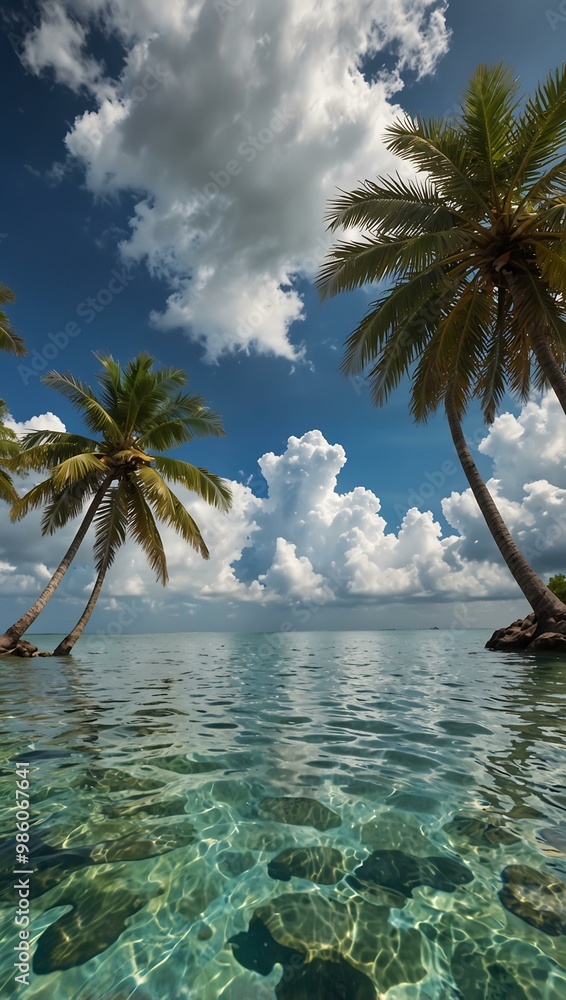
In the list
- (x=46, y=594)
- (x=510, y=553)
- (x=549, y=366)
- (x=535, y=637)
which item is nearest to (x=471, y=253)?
(x=549, y=366)

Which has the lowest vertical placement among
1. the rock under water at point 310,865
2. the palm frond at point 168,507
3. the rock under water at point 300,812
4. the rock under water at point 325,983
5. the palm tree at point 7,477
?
the rock under water at point 325,983

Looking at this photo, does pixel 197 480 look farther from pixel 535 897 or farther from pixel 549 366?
pixel 535 897

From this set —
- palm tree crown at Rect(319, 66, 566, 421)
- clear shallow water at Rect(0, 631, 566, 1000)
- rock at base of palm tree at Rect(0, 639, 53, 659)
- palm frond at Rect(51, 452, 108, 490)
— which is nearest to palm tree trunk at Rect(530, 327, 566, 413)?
palm tree crown at Rect(319, 66, 566, 421)

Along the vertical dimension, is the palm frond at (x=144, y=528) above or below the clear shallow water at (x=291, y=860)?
above

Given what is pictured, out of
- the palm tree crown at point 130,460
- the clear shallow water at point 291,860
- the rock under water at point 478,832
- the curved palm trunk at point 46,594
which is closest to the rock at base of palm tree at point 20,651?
the curved palm trunk at point 46,594

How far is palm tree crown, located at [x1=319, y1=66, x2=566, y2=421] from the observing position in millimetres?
10258

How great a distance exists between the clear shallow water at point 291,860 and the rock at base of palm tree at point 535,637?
8.54m

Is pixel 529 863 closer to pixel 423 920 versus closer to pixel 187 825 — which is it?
pixel 423 920

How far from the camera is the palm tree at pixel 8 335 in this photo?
50.4ft

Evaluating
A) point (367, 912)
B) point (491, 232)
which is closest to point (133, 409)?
point (491, 232)

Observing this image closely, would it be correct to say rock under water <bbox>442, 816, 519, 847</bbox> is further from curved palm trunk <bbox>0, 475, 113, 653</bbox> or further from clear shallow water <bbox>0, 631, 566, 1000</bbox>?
curved palm trunk <bbox>0, 475, 113, 653</bbox>

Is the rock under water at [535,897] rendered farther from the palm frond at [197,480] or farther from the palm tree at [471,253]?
the palm frond at [197,480]

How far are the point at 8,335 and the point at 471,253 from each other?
1487 centimetres

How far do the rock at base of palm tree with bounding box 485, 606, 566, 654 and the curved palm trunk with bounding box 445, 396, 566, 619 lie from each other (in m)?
0.27
